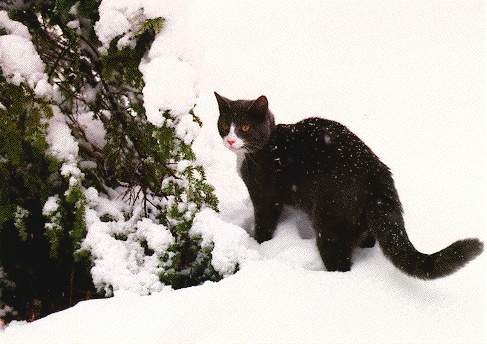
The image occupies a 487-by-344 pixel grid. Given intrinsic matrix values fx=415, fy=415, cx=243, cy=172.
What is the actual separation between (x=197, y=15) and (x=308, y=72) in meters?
2.01

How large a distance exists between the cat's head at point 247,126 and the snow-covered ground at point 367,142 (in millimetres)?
189

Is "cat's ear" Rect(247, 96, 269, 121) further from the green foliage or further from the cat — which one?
the green foliage

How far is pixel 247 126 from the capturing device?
2.95m

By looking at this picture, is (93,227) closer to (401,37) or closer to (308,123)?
(308,123)

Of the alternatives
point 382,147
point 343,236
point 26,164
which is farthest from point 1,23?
point 382,147

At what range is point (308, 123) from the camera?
9.93ft

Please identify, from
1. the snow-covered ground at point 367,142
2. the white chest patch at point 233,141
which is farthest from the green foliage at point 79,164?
the white chest patch at point 233,141

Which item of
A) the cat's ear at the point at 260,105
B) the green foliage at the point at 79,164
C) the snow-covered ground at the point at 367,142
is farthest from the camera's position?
the cat's ear at the point at 260,105

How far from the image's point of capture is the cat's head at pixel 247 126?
9.63 feet

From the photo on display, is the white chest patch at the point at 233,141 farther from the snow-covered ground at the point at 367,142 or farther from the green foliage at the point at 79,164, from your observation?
the green foliage at the point at 79,164

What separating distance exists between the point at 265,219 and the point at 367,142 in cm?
170

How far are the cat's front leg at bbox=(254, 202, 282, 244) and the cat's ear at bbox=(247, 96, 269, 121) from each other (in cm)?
64

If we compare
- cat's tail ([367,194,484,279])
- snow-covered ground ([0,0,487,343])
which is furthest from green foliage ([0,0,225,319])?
cat's tail ([367,194,484,279])

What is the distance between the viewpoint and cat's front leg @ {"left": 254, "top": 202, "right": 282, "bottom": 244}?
9.77ft
